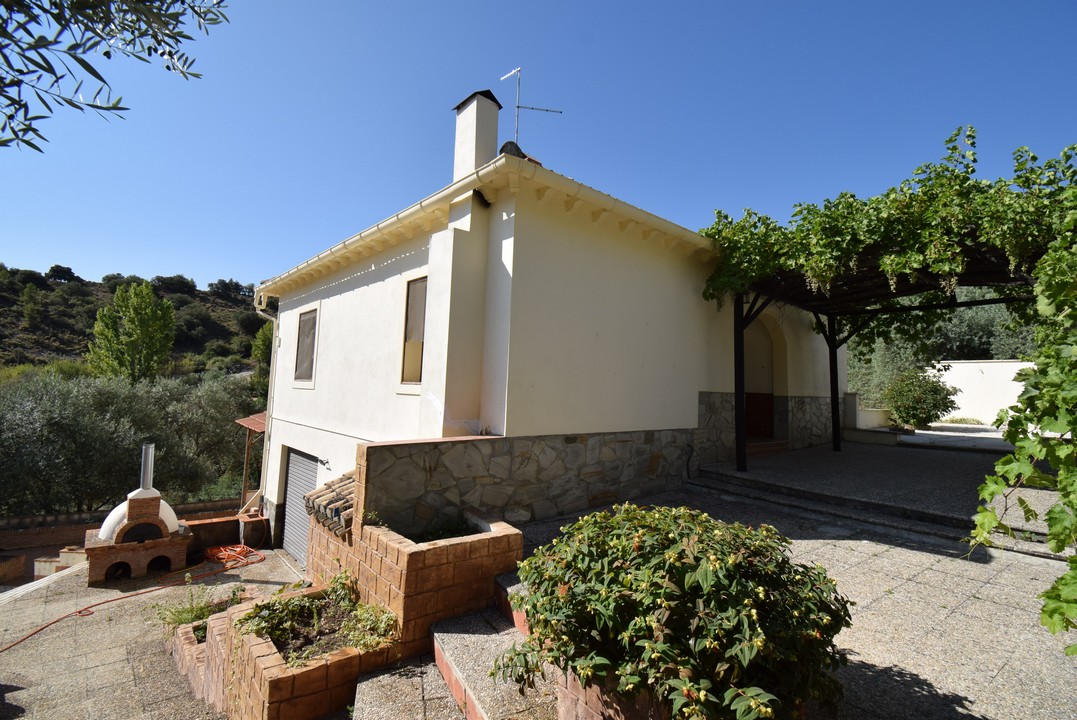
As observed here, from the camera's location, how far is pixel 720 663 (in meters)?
1.74

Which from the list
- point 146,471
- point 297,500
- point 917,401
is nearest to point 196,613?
point 297,500

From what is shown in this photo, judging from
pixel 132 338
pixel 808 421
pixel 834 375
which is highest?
pixel 132 338

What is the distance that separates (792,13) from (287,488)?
39.9ft

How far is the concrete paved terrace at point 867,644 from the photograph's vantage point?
2426 mm

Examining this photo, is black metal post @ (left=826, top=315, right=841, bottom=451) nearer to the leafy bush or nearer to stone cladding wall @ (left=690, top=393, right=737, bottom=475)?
stone cladding wall @ (left=690, top=393, right=737, bottom=475)

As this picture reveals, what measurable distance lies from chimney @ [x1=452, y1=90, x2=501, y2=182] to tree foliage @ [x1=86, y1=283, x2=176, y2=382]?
30211 mm

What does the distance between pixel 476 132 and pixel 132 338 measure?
31339mm

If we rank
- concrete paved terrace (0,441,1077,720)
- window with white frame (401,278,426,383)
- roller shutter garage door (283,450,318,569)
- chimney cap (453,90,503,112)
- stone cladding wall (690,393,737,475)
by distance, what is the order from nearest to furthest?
concrete paved terrace (0,441,1077,720) < chimney cap (453,90,503,112) < window with white frame (401,278,426,383) < stone cladding wall (690,393,737,475) < roller shutter garage door (283,450,318,569)

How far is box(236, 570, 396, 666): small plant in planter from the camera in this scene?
3.40 metres

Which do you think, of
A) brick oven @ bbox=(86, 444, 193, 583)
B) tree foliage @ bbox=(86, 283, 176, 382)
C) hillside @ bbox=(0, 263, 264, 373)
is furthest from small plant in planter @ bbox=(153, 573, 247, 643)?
hillside @ bbox=(0, 263, 264, 373)

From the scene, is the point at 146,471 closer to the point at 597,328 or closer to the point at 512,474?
the point at 512,474

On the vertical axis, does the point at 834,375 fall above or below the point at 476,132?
below

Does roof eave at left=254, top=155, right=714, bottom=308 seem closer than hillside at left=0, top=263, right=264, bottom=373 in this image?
Yes

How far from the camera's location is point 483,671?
2.86 metres
